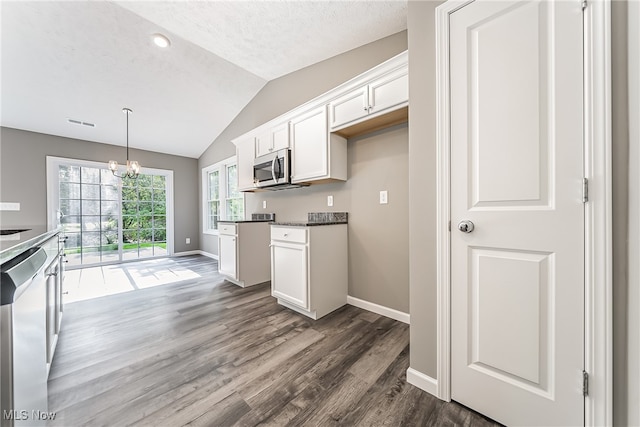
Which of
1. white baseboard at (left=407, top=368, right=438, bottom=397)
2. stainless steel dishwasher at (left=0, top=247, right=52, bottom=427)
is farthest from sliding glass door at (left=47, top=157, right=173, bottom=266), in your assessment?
white baseboard at (left=407, top=368, right=438, bottom=397)

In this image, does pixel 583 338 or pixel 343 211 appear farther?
pixel 343 211

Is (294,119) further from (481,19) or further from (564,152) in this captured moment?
(564,152)

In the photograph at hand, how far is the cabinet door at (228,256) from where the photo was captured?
312 centimetres

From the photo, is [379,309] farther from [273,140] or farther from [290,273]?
[273,140]

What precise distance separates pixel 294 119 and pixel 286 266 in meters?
1.69

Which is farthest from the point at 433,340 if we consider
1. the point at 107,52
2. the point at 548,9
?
the point at 107,52

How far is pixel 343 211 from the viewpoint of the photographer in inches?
100.0

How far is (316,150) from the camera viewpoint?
95.7 inches

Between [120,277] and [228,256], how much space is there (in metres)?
1.92

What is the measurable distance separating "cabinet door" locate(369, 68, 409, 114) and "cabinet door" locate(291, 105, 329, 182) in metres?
0.57

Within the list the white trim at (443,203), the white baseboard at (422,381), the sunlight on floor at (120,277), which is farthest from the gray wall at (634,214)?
the sunlight on floor at (120,277)

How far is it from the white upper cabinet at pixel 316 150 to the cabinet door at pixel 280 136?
12 centimetres

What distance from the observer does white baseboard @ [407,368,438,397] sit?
4.07ft

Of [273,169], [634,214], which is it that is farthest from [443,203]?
[273,169]
